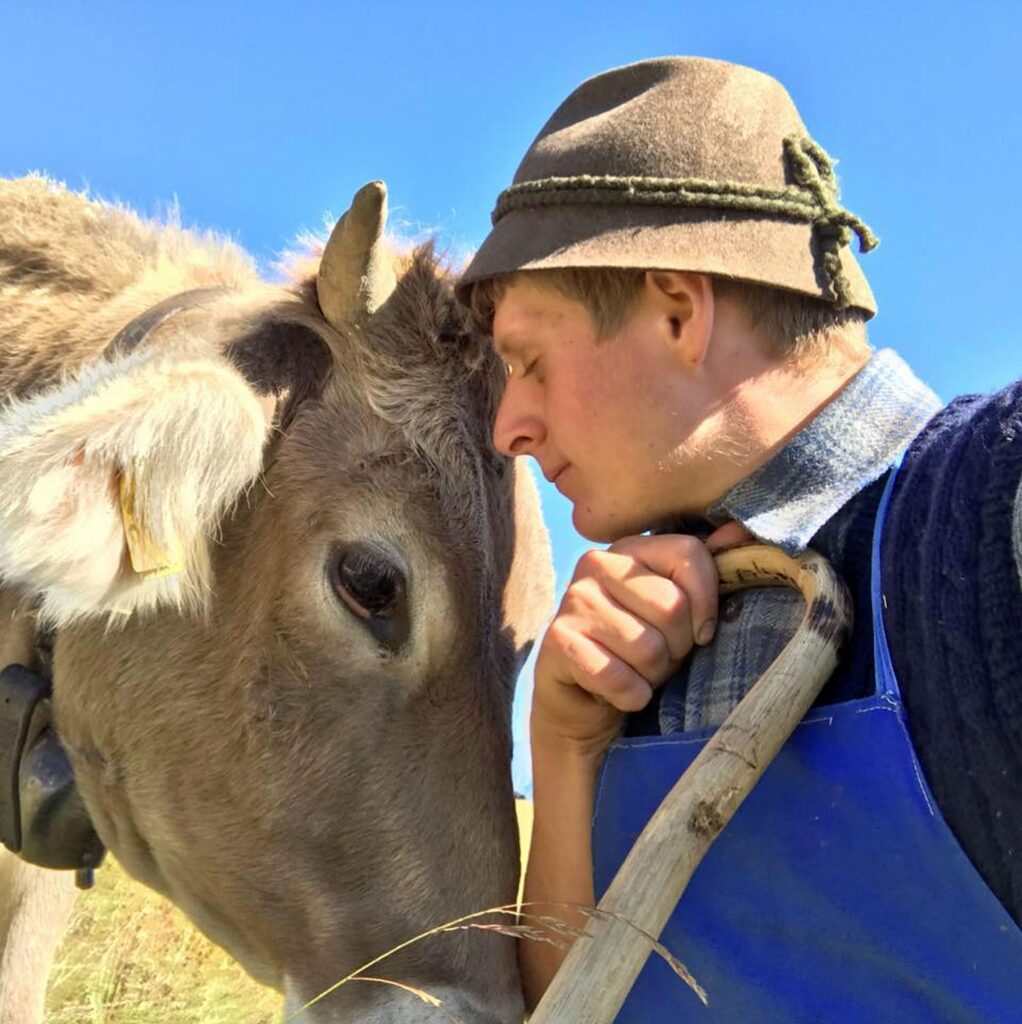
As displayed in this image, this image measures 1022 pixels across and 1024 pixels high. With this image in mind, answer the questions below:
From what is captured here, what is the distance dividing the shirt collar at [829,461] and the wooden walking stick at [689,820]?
151mm

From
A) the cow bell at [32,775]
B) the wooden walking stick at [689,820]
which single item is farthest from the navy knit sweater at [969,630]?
the cow bell at [32,775]

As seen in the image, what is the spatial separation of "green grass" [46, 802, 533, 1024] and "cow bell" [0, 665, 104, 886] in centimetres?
227

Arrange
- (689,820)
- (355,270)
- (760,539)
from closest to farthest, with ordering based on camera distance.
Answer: (689,820), (760,539), (355,270)

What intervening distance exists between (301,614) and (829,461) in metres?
1.32

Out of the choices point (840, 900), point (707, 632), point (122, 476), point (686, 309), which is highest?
point (686, 309)

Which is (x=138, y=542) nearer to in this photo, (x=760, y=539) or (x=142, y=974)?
(x=760, y=539)

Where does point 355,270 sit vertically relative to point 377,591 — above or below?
above

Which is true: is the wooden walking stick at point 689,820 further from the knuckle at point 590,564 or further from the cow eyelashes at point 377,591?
the cow eyelashes at point 377,591

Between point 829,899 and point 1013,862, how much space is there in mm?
276

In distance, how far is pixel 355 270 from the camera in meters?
2.79

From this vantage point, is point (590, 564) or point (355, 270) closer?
point (590, 564)

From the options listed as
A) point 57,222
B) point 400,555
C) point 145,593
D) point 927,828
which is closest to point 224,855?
point 145,593

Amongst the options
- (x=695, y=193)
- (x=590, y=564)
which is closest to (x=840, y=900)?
(x=590, y=564)

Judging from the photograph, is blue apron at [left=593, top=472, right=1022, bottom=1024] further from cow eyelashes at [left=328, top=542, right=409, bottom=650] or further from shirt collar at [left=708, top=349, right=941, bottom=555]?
cow eyelashes at [left=328, top=542, right=409, bottom=650]
